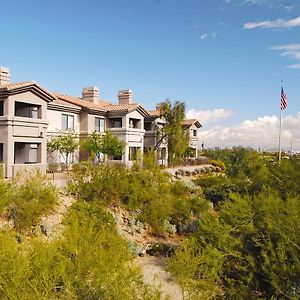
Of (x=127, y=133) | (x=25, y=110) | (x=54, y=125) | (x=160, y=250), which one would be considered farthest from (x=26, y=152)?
(x=160, y=250)

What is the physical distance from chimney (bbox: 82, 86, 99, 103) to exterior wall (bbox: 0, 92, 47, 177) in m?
11.5

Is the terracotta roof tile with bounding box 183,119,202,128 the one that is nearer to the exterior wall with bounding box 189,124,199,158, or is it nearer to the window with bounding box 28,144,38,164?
the exterior wall with bounding box 189,124,199,158

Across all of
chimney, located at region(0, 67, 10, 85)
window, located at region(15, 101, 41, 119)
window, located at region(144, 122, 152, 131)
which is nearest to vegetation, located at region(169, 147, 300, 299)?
window, located at region(15, 101, 41, 119)

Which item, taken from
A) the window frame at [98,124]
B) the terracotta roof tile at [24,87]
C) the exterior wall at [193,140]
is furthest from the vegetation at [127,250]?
the exterior wall at [193,140]

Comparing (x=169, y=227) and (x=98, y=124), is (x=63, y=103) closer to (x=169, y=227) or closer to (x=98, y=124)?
(x=98, y=124)

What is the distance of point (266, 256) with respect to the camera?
463 inches

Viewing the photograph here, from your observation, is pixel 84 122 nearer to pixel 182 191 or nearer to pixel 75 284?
pixel 182 191

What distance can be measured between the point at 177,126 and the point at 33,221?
29.5m

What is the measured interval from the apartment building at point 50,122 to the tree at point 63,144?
0.58 m

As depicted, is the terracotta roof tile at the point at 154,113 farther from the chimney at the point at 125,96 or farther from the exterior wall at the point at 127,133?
the exterior wall at the point at 127,133

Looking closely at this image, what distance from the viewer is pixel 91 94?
41281 millimetres

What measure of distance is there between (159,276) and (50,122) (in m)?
20.9

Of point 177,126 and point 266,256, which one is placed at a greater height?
point 177,126

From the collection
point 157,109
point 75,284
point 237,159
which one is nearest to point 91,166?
point 75,284
